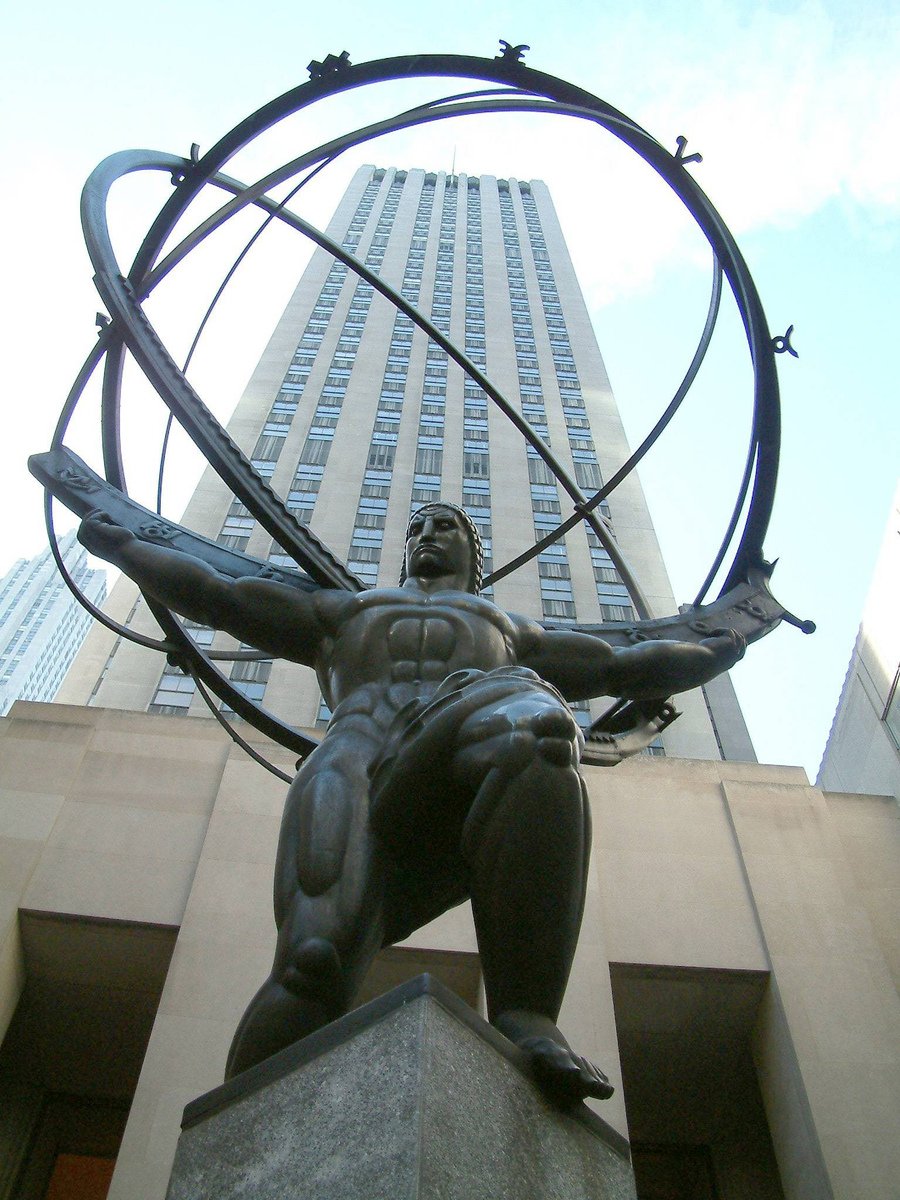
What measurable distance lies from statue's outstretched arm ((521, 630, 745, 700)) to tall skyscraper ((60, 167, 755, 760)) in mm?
15777

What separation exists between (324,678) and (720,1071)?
33.0 ft

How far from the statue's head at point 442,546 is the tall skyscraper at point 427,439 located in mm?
15670

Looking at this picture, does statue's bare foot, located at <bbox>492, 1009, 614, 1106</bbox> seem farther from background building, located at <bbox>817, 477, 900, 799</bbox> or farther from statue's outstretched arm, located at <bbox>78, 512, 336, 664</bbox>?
background building, located at <bbox>817, 477, 900, 799</bbox>

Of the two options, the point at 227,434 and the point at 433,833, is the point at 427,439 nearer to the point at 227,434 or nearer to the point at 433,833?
the point at 227,434

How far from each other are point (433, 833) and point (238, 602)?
1.65m

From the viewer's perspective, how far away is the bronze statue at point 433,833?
2.92 m

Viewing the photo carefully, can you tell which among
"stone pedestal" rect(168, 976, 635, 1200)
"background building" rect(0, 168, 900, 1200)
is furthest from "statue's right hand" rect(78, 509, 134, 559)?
"background building" rect(0, 168, 900, 1200)

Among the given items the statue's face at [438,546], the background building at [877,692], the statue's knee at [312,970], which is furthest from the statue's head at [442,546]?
the background building at [877,692]

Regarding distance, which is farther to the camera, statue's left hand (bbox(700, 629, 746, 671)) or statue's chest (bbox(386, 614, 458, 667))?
statue's left hand (bbox(700, 629, 746, 671))

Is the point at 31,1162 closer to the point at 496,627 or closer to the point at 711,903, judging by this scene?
the point at 711,903

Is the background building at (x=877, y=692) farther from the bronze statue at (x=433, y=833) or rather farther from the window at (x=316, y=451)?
the window at (x=316, y=451)

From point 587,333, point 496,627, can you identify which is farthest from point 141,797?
point 587,333

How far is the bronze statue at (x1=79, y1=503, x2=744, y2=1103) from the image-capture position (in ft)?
9.59

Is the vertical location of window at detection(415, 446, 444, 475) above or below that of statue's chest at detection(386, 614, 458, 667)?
above
